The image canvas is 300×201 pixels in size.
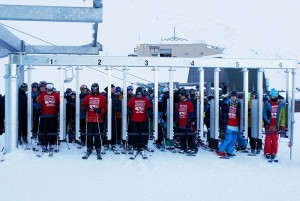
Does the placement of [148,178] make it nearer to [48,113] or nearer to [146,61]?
[146,61]

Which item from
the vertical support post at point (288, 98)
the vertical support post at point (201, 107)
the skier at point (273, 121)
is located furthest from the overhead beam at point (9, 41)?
the vertical support post at point (288, 98)

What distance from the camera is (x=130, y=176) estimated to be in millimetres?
8547

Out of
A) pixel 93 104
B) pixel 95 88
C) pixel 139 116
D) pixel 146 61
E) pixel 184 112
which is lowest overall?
pixel 139 116

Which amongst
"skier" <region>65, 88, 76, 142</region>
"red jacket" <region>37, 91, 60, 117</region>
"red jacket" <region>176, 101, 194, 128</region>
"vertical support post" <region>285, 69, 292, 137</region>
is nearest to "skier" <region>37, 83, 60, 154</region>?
"red jacket" <region>37, 91, 60, 117</region>

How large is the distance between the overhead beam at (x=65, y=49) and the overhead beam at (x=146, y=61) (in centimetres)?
158

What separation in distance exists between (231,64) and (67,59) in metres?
4.36

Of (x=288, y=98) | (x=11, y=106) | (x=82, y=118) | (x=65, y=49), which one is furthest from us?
(x=65, y=49)

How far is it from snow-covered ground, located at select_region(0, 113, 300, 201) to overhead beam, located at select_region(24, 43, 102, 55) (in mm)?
3039

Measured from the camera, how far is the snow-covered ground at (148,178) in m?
7.07

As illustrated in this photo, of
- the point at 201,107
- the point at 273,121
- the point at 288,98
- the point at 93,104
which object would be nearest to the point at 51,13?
the point at 93,104

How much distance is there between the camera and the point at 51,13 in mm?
6906

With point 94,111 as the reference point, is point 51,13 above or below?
above

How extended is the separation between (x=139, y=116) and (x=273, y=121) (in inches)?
142

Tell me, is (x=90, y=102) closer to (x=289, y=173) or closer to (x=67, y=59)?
(x=67, y=59)
